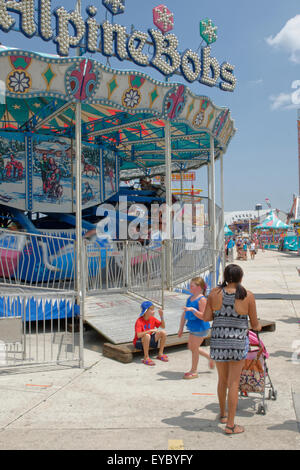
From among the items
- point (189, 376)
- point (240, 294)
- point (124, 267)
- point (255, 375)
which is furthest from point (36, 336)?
point (124, 267)

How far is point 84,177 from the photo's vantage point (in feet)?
40.8

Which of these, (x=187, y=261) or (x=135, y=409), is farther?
(x=187, y=261)

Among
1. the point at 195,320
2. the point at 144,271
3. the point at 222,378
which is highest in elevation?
the point at 144,271

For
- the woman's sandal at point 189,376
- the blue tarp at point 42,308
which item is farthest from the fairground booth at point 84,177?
the woman's sandal at point 189,376

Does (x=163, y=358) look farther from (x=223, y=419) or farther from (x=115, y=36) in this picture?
(x=115, y=36)

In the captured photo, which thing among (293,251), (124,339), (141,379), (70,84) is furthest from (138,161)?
(293,251)

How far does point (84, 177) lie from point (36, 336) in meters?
7.57

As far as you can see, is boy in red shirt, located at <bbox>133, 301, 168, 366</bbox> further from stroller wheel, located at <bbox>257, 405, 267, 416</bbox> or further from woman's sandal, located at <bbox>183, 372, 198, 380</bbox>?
stroller wheel, located at <bbox>257, 405, 267, 416</bbox>

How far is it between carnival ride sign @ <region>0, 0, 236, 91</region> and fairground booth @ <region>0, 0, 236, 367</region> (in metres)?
0.02

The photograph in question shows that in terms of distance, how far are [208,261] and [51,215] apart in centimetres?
478

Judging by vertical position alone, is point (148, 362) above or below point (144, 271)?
below

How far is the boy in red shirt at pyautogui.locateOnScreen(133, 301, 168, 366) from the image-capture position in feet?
19.0

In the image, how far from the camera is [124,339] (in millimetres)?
6398
